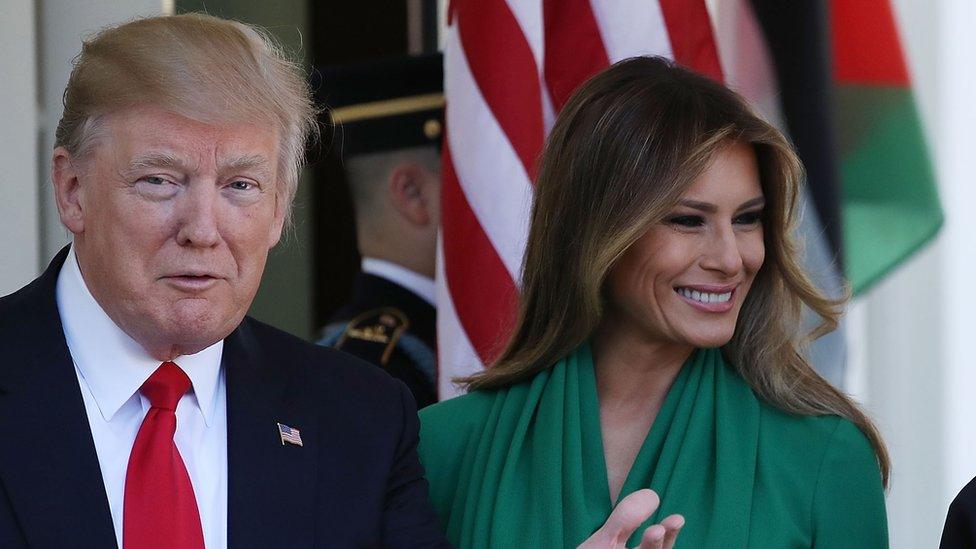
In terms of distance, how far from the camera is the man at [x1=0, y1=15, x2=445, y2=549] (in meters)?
2.29

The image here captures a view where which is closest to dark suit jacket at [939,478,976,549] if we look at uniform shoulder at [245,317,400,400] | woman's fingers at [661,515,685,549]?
woman's fingers at [661,515,685,549]

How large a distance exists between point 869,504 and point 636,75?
878mm

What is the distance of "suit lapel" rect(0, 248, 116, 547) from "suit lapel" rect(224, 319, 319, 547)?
21 cm

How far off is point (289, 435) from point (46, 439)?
386mm

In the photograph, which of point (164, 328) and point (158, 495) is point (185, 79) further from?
point (158, 495)

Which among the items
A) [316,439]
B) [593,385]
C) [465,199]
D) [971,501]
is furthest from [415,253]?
[971,501]

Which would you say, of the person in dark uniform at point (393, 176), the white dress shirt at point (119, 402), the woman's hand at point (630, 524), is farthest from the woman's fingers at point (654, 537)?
the person in dark uniform at point (393, 176)

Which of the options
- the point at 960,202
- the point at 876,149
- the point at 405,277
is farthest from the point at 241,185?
the point at 960,202

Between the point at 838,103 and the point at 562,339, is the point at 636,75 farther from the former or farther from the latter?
the point at 838,103

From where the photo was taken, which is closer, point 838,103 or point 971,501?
point 971,501

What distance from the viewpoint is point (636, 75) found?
9.82ft

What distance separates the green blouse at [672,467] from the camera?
2744 millimetres

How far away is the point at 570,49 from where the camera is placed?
12.4 ft

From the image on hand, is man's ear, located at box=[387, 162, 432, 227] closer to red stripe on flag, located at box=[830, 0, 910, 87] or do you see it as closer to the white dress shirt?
red stripe on flag, located at box=[830, 0, 910, 87]
